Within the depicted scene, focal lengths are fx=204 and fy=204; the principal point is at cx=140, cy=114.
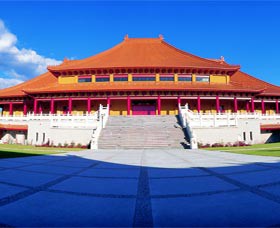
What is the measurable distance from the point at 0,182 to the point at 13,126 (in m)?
21.8

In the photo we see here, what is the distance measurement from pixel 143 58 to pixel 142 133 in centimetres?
1660

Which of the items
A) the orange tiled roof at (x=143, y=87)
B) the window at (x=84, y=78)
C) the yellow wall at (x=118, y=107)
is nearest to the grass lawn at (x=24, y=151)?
the orange tiled roof at (x=143, y=87)

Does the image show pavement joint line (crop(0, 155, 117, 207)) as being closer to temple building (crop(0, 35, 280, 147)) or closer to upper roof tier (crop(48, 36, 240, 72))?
temple building (crop(0, 35, 280, 147))

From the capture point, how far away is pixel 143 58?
31.0 m

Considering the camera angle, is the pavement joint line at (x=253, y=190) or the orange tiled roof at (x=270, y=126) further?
the orange tiled roof at (x=270, y=126)

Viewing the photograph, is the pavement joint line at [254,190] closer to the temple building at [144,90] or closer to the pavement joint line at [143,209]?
the pavement joint line at [143,209]

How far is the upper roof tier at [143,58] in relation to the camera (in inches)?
1125

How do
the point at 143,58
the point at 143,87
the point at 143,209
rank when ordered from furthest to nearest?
the point at 143,58, the point at 143,87, the point at 143,209

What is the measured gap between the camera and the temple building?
2686cm

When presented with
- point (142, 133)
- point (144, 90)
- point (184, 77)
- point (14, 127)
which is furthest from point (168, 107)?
point (14, 127)

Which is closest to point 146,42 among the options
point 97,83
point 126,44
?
point 126,44

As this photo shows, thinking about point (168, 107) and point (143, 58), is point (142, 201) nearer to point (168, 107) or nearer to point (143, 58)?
point (168, 107)

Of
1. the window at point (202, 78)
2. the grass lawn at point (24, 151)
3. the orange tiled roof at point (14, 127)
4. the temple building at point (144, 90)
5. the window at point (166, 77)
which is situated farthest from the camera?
the window at point (202, 78)

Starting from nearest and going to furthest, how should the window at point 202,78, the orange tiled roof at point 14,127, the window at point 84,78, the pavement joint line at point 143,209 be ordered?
the pavement joint line at point 143,209 < the orange tiled roof at point 14,127 < the window at point 202,78 < the window at point 84,78
